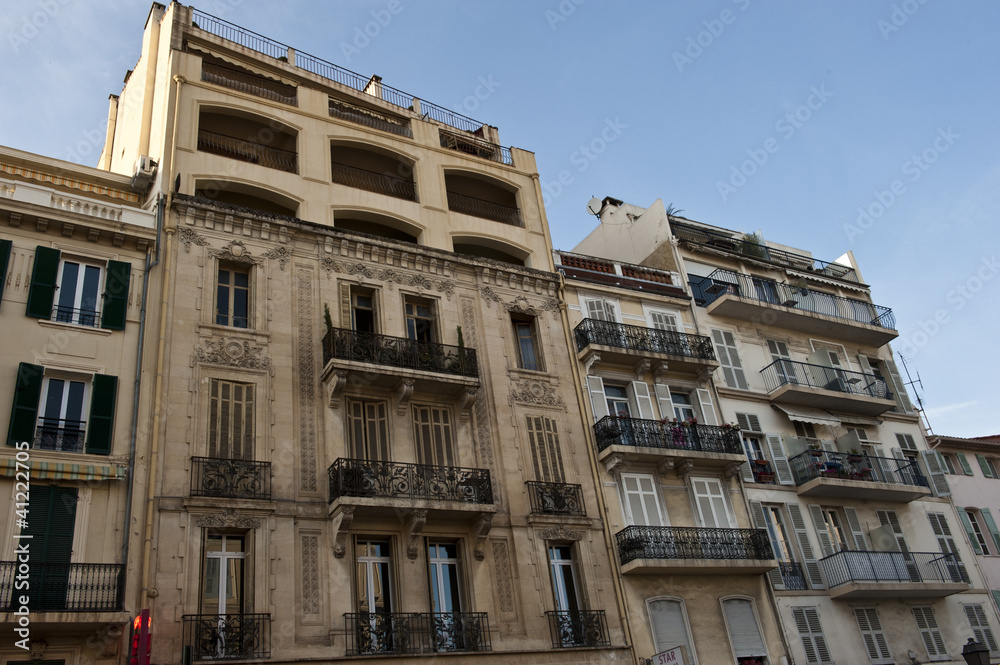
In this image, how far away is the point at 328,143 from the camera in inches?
938

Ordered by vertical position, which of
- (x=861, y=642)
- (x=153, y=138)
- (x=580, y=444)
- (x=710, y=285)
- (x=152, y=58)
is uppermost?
(x=152, y=58)

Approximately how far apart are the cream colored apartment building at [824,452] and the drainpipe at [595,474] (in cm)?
35

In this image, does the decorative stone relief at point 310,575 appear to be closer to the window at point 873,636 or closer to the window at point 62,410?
the window at point 62,410

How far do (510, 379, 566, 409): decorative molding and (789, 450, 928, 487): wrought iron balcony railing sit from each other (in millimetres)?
7440

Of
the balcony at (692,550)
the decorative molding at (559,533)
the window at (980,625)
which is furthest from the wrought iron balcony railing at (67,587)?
the window at (980,625)

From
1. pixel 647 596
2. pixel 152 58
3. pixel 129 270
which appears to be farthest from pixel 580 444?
pixel 152 58

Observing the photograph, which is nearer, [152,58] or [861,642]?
[861,642]

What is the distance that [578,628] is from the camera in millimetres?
19031

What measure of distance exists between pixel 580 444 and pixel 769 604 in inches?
240

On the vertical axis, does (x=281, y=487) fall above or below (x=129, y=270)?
below

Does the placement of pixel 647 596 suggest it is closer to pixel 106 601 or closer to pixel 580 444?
pixel 580 444

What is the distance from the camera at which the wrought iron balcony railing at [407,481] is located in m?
17.9

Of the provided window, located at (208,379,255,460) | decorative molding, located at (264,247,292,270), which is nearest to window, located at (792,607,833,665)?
window, located at (208,379,255,460)

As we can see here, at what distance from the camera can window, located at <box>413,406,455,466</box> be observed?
1995 cm
